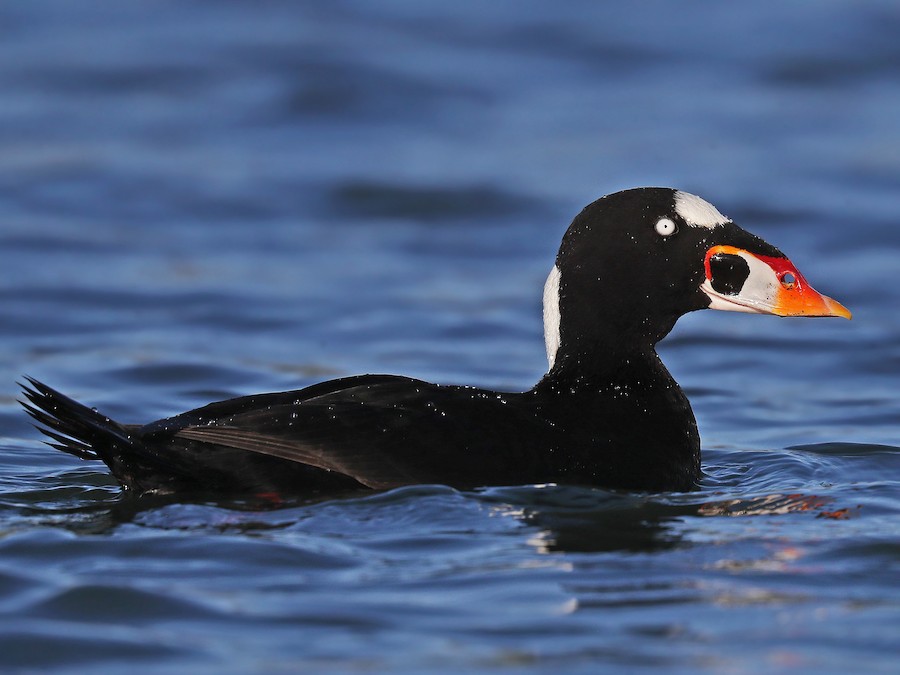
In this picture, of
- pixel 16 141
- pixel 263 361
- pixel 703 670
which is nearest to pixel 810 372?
pixel 263 361

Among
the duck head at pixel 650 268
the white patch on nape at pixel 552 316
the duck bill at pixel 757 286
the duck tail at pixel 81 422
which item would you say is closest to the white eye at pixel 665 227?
the duck head at pixel 650 268

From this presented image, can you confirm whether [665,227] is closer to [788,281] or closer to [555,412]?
[788,281]

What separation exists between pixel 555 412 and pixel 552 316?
2.42ft

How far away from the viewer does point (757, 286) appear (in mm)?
6637

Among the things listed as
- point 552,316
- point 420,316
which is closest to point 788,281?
point 552,316

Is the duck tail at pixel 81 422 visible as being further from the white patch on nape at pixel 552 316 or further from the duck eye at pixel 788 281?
the duck eye at pixel 788 281

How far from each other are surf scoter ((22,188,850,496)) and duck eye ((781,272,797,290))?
1 centimetres

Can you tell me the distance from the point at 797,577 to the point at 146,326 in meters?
5.89

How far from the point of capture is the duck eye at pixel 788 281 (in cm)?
667

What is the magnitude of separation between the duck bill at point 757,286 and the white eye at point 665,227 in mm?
167

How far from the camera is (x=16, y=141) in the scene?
13.6m

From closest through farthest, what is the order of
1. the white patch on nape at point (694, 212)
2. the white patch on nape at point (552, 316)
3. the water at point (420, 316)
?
1. the water at point (420, 316)
2. the white patch on nape at point (694, 212)
3. the white patch on nape at point (552, 316)

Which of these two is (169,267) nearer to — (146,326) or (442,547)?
(146,326)

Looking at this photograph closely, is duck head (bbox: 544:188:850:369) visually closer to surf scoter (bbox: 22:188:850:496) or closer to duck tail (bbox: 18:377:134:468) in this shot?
surf scoter (bbox: 22:188:850:496)
